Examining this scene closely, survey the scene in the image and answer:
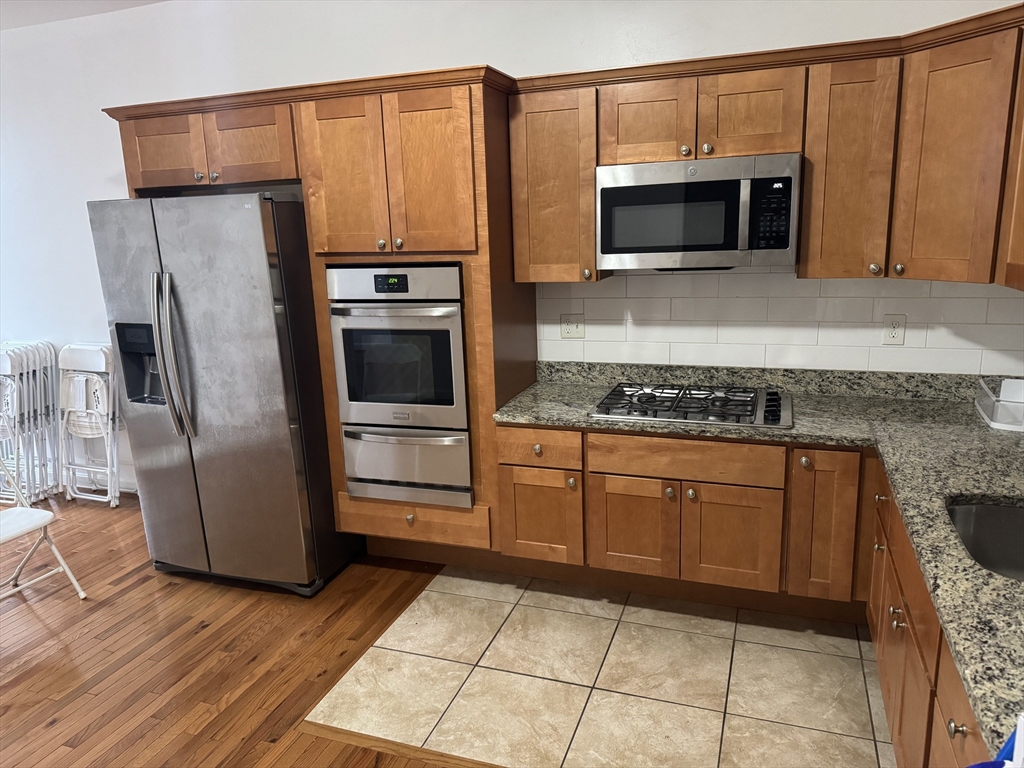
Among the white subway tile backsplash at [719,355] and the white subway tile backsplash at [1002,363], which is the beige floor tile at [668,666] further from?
the white subway tile backsplash at [1002,363]

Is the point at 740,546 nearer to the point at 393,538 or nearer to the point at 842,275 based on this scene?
the point at 842,275

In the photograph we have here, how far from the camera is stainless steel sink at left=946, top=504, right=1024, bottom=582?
6.00ft

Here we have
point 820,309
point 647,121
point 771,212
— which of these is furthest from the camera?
point 820,309

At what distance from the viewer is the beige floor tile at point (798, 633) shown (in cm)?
271

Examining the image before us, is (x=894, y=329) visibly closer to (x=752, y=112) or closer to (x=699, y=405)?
(x=699, y=405)

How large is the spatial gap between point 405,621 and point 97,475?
2.72 m

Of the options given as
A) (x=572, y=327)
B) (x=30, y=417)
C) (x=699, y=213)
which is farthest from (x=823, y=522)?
(x=30, y=417)

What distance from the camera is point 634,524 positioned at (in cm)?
283

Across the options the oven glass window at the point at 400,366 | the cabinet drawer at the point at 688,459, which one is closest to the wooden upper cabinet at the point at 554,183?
the oven glass window at the point at 400,366

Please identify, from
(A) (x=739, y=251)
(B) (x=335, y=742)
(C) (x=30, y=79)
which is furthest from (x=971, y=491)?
(C) (x=30, y=79)

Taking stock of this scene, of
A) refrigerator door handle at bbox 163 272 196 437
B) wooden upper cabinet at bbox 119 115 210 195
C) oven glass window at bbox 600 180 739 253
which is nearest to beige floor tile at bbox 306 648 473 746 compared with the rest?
refrigerator door handle at bbox 163 272 196 437

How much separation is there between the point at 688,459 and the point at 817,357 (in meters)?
0.78

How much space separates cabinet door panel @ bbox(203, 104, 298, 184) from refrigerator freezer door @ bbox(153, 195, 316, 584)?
0.81 feet

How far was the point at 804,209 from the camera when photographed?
2.61 m
